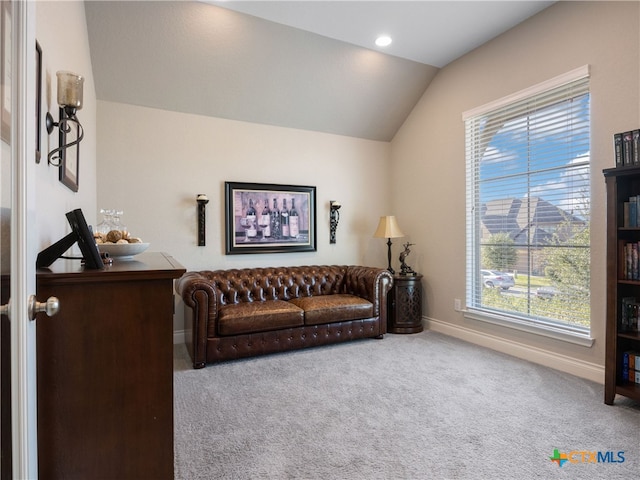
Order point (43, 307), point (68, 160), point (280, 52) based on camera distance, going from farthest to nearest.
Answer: point (280, 52)
point (68, 160)
point (43, 307)

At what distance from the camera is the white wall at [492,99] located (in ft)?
8.64

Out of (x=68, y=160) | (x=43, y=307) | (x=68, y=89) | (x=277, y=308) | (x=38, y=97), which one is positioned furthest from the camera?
(x=277, y=308)

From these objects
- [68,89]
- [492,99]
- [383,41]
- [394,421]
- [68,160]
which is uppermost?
[383,41]

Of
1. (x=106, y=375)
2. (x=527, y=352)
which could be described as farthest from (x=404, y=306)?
(x=106, y=375)

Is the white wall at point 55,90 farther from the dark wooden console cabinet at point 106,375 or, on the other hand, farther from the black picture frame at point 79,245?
the dark wooden console cabinet at point 106,375

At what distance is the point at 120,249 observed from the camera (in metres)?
1.64

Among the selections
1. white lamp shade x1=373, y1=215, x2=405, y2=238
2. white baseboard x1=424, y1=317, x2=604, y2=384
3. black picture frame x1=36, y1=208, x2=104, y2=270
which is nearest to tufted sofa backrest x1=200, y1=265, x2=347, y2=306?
white lamp shade x1=373, y1=215, x2=405, y2=238

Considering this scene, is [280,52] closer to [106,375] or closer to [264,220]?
[264,220]

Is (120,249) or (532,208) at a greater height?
(532,208)

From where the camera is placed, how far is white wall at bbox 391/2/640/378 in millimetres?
Answer: 2635

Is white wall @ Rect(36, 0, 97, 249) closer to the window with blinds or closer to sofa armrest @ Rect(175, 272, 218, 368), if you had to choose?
sofa armrest @ Rect(175, 272, 218, 368)

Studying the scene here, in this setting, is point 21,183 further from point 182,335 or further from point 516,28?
point 516,28

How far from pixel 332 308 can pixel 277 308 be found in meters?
0.59

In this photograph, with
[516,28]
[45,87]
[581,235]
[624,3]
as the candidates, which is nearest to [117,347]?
[45,87]
